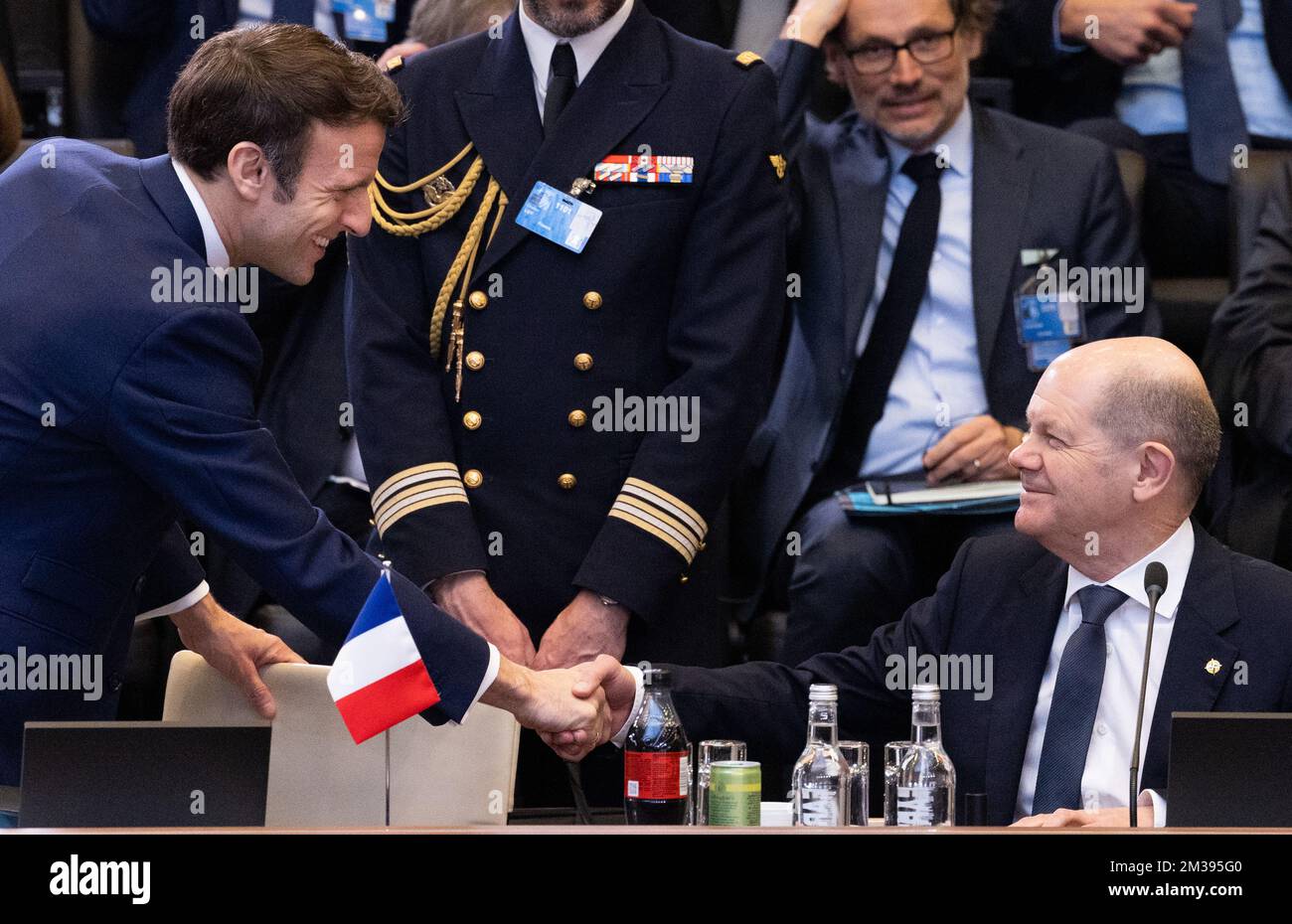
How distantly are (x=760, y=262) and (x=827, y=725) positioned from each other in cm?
97

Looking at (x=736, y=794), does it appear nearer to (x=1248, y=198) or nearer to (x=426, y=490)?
(x=426, y=490)

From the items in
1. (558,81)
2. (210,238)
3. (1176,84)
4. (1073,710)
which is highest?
(1176,84)

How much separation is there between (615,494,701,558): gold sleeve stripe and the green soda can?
0.79m

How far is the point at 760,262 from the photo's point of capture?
2.93 m

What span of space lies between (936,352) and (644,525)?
973 millimetres

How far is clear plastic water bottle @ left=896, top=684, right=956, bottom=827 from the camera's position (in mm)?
2217

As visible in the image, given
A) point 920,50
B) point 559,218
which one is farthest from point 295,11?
point 920,50

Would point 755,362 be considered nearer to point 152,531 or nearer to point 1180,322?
point 152,531

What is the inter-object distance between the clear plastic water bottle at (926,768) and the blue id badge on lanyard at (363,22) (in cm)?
225

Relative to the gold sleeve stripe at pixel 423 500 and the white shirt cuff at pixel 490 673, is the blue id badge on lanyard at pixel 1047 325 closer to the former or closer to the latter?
the gold sleeve stripe at pixel 423 500

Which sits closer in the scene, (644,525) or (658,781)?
(658,781)

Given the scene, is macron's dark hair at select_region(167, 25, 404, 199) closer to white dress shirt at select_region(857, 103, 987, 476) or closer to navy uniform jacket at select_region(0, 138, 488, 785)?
navy uniform jacket at select_region(0, 138, 488, 785)

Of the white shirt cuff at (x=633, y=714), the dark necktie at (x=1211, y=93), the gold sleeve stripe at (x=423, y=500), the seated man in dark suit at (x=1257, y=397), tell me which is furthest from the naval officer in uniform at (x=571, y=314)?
the dark necktie at (x=1211, y=93)

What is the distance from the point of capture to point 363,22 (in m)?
3.91
